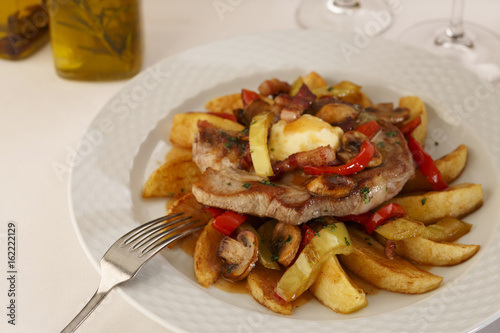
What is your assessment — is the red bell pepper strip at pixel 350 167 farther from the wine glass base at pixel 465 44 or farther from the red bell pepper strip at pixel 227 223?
the wine glass base at pixel 465 44

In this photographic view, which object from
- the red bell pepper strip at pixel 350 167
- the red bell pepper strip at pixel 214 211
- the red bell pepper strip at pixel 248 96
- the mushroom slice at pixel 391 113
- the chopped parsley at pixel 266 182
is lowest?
the red bell pepper strip at pixel 214 211

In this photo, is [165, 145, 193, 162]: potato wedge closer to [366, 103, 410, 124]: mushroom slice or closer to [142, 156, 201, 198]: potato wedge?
[142, 156, 201, 198]: potato wedge

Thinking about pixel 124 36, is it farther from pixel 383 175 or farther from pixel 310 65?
pixel 383 175

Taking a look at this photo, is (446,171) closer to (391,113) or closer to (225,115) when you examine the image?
(391,113)

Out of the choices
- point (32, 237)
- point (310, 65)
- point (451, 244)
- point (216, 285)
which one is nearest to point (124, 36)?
point (310, 65)

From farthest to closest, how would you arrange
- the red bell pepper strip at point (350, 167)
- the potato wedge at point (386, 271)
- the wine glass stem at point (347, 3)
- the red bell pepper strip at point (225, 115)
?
the wine glass stem at point (347, 3), the red bell pepper strip at point (225, 115), the red bell pepper strip at point (350, 167), the potato wedge at point (386, 271)

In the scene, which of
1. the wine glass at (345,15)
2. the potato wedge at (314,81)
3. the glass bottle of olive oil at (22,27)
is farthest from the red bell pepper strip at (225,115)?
the glass bottle of olive oil at (22,27)
